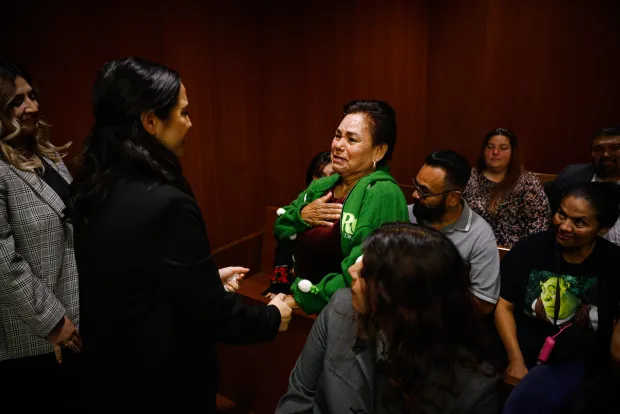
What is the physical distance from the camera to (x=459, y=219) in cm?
217

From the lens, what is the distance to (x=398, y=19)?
404cm

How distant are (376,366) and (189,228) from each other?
0.63 metres

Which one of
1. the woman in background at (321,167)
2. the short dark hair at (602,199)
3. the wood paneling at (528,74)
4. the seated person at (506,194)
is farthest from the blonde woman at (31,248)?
the wood paneling at (528,74)

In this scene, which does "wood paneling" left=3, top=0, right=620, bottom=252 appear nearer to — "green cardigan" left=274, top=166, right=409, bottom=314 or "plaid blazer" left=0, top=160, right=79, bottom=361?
"plaid blazer" left=0, top=160, right=79, bottom=361

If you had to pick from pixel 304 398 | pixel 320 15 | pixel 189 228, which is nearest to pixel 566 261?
pixel 304 398

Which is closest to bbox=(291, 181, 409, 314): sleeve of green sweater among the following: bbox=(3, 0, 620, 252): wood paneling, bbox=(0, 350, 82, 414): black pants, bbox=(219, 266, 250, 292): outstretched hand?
bbox=(219, 266, 250, 292): outstretched hand

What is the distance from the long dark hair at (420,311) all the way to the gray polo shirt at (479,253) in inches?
35.3

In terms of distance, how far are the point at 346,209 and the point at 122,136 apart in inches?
31.2

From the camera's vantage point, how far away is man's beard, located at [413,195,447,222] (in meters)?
2.19

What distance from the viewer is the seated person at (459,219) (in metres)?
2.04

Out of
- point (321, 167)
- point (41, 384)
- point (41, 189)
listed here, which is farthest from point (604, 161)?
point (41, 384)

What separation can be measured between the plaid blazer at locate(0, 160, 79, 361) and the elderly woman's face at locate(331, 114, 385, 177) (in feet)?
3.28

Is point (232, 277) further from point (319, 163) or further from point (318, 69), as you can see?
point (318, 69)

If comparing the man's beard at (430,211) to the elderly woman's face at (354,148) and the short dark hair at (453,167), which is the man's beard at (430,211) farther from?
the elderly woman's face at (354,148)
